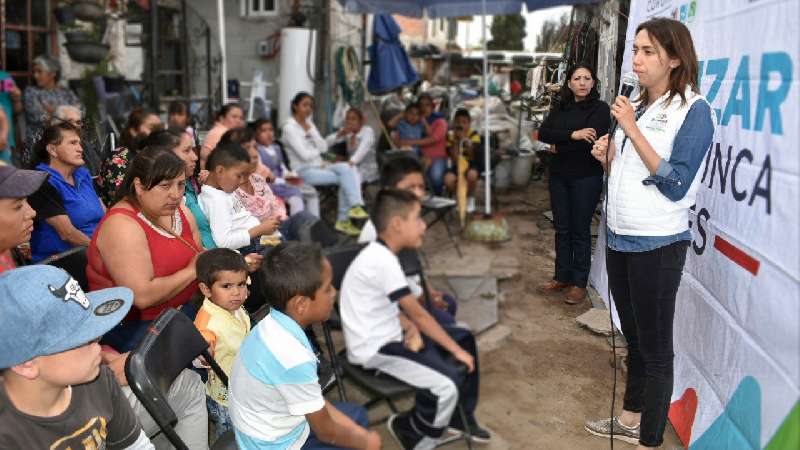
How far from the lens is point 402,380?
2146 mm

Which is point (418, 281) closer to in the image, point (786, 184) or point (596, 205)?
point (596, 205)

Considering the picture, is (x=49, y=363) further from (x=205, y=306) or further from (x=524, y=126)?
(x=524, y=126)

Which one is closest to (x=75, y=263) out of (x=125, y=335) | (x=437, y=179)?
(x=125, y=335)

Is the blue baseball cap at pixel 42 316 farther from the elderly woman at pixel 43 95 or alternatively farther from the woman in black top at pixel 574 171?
the elderly woman at pixel 43 95

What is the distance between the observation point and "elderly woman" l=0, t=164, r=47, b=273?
2.35m

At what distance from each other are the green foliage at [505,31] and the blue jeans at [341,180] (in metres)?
1.92

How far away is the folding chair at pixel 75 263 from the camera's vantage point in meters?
2.73

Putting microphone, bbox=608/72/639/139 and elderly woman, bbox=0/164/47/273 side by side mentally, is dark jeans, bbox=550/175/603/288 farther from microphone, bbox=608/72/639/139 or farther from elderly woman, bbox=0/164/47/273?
elderly woman, bbox=0/164/47/273

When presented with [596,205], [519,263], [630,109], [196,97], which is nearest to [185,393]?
[519,263]

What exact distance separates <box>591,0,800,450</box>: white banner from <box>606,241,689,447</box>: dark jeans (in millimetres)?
102

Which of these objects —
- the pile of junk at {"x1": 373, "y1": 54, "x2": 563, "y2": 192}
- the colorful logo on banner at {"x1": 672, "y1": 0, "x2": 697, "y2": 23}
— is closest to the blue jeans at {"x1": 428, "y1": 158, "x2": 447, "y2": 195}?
the pile of junk at {"x1": 373, "y1": 54, "x2": 563, "y2": 192}

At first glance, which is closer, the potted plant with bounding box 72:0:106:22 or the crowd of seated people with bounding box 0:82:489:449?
the crowd of seated people with bounding box 0:82:489:449

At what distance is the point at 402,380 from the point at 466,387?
0.26 m

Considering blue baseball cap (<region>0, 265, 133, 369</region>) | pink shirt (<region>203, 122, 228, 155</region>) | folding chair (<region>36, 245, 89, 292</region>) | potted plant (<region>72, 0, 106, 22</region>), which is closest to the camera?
blue baseball cap (<region>0, 265, 133, 369</region>)
